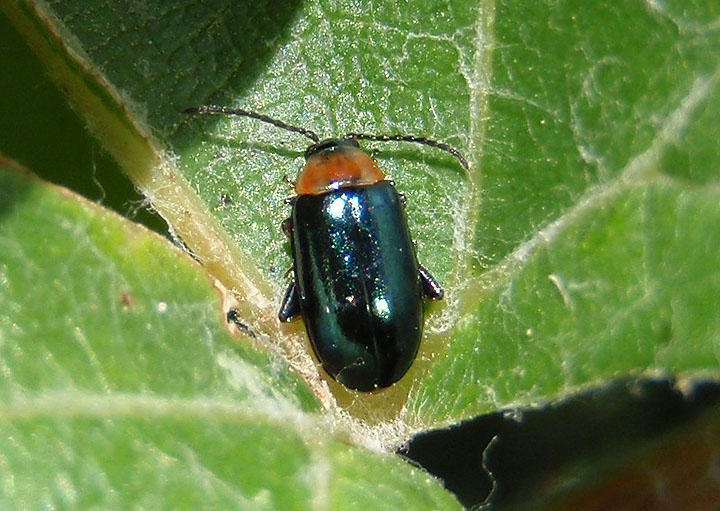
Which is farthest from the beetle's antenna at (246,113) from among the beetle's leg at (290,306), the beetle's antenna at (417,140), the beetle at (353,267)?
the beetle's leg at (290,306)

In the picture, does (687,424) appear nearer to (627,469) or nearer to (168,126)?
(627,469)

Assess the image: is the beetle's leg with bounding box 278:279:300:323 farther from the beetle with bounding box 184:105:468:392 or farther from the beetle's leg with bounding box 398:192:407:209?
the beetle's leg with bounding box 398:192:407:209

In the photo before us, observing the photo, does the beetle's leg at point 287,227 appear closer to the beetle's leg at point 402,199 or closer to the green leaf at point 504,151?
the green leaf at point 504,151

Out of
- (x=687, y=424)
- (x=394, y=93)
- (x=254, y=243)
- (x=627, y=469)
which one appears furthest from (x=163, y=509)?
(x=687, y=424)

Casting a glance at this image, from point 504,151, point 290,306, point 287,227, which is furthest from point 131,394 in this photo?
point 504,151

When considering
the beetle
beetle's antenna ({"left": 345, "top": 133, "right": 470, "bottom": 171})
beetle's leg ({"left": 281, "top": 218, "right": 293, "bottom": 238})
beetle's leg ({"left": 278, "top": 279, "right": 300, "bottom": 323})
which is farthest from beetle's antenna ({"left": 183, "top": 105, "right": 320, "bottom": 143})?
beetle's leg ({"left": 278, "top": 279, "right": 300, "bottom": 323})
